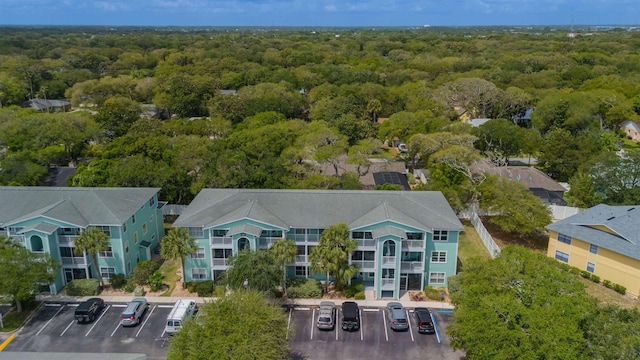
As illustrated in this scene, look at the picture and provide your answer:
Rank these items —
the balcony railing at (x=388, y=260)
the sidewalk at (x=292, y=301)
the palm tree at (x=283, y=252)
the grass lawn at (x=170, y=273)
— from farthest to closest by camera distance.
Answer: the grass lawn at (x=170, y=273), the balcony railing at (x=388, y=260), the sidewalk at (x=292, y=301), the palm tree at (x=283, y=252)

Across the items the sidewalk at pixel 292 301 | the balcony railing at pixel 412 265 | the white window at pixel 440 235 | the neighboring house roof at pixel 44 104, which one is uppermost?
the neighboring house roof at pixel 44 104

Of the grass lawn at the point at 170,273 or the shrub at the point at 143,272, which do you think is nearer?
the shrub at the point at 143,272

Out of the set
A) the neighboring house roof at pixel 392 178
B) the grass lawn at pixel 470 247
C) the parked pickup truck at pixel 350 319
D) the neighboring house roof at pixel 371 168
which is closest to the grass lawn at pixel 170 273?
the parked pickup truck at pixel 350 319

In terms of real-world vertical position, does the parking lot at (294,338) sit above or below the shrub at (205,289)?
below

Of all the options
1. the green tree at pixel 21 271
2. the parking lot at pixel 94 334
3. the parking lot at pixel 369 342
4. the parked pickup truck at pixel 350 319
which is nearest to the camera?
the parking lot at pixel 369 342

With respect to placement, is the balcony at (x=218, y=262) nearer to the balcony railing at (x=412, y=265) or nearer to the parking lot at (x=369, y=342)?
the parking lot at (x=369, y=342)

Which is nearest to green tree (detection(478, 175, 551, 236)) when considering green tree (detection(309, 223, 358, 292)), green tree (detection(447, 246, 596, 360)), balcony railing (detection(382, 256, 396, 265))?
balcony railing (detection(382, 256, 396, 265))

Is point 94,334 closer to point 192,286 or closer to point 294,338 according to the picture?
point 192,286
